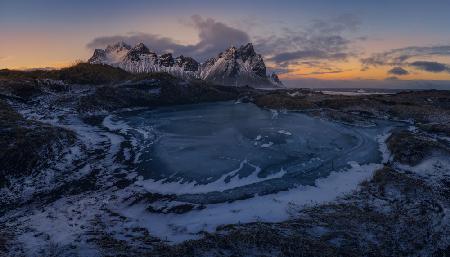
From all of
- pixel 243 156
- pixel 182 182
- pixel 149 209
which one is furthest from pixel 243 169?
pixel 149 209

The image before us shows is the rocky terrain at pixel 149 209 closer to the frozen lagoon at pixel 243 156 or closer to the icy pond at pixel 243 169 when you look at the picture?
the icy pond at pixel 243 169

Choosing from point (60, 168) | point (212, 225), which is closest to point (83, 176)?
point (60, 168)

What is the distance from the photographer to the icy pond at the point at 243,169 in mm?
21328

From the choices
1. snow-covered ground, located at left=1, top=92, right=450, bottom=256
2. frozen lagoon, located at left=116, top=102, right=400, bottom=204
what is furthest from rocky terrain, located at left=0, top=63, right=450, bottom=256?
frozen lagoon, located at left=116, top=102, right=400, bottom=204

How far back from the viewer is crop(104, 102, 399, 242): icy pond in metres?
21.3

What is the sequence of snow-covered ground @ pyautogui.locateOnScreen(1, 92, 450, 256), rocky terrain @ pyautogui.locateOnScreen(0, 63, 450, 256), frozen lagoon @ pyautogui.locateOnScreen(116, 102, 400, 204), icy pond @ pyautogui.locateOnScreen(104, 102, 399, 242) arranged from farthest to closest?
frozen lagoon @ pyautogui.locateOnScreen(116, 102, 400, 204), icy pond @ pyautogui.locateOnScreen(104, 102, 399, 242), snow-covered ground @ pyautogui.locateOnScreen(1, 92, 450, 256), rocky terrain @ pyautogui.locateOnScreen(0, 63, 450, 256)

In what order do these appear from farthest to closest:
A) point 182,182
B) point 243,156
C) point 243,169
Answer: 1. point 243,156
2. point 243,169
3. point 182,182

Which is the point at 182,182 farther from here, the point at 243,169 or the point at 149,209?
the point at 243,169

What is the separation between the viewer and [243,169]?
104 ft

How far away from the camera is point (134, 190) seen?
82.9 feet

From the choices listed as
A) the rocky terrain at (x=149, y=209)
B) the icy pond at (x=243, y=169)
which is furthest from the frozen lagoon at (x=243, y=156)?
the rocky terrain at (x=149, y=209)

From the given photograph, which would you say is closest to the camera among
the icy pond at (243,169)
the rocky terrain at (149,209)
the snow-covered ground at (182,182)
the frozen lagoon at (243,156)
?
the rocky terrain at (149,209)

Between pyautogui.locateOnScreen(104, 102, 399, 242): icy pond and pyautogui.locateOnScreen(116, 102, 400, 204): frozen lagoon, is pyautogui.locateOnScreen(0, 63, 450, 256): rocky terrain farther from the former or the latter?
pyautogui.locateOnScreen(116, 102, 400, 204): frozen lagoon

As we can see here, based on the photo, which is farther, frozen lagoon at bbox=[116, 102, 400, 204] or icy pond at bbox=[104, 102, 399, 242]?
frozen lagoon at bbox=[116, 102, 400, 204]
